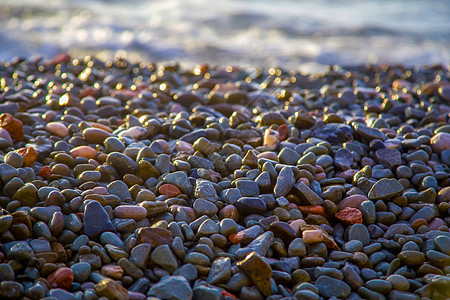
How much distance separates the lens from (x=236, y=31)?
812 centimetres

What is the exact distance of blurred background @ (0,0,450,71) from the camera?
21.6 feet

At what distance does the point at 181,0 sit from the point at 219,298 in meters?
10.3

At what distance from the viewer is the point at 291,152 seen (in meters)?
2.53

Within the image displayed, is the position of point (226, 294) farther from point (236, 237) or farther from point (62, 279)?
point (62, 279)

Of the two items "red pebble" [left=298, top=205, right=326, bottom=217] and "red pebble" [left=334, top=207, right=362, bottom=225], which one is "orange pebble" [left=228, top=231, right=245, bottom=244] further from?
"red pebble" [left=334, top=207, right=362, bottom=225]

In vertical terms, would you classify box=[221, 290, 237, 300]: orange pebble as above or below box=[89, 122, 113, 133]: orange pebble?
below

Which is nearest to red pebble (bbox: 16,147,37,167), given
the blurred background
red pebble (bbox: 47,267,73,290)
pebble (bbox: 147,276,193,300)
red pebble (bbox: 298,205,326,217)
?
red pebble (bbox: 47,267,73,290)

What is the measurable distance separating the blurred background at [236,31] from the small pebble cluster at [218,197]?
2966 millimetres

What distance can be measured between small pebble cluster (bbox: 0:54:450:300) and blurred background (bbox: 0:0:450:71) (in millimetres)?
2966

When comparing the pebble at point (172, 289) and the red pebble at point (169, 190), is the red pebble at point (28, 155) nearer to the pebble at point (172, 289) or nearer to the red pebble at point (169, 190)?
the red pebble at point (169, 190)

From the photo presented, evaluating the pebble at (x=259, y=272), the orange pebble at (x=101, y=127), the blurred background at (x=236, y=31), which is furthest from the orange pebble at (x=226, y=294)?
the blurred background at (x=236, y=31)

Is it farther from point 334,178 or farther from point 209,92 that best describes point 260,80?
point 334,178

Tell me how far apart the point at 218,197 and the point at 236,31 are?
21.4 feet

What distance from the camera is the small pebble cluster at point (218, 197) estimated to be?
165 centimetres
